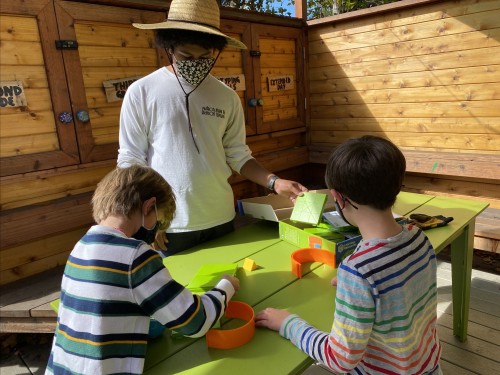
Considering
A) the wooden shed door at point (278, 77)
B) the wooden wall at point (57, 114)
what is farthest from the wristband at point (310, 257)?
the wooden shed door at point (278, 77)

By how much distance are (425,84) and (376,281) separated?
3.73 m

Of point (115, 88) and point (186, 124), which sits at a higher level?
point (115, 88)

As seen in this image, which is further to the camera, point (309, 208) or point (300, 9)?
point (300, 9)

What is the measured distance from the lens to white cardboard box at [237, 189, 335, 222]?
6.54ft

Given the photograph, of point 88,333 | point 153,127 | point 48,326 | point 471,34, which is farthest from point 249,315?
point 471,34

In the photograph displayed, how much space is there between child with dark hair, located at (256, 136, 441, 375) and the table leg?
148 cm

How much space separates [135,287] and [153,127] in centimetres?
96

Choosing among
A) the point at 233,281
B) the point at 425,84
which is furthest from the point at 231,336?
the point at 425,84

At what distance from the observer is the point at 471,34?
12.0 feet

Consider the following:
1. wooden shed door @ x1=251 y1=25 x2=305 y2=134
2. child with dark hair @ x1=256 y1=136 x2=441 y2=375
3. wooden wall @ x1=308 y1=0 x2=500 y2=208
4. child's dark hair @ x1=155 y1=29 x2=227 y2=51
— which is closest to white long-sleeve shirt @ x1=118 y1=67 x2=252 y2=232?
child's dark hair @ x1=155 y1=29 x2=227 y2=51

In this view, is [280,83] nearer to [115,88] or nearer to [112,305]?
[115,88]

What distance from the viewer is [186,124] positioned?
1761 mm

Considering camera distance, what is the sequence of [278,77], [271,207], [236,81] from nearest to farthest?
[271,207], [236,81], [278,77]

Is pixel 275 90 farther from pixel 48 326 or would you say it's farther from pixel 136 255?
pixel 136 255
